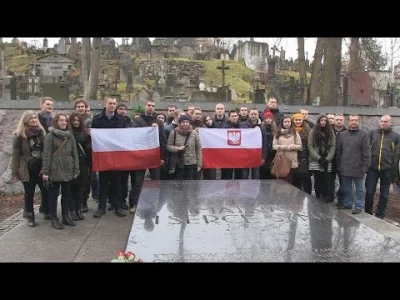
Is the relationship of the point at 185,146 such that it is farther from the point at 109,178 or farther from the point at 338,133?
the point at 338,133

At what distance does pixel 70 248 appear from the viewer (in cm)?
555

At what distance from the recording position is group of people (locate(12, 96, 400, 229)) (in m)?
6.32

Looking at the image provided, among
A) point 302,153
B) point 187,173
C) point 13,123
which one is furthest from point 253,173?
point 13,123

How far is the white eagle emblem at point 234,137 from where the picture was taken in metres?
8.28

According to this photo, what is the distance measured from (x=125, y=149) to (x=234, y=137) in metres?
2.15

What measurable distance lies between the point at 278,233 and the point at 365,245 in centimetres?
83

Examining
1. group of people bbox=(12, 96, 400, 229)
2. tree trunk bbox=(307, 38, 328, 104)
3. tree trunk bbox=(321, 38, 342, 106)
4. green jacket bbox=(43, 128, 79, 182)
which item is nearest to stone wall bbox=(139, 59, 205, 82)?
tree trunk bbox=(307, 38, 328, 104)

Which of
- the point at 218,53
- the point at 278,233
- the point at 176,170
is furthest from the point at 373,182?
the point at 218,53

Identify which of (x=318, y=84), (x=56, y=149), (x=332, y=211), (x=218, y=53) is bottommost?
(x=332, y=211)

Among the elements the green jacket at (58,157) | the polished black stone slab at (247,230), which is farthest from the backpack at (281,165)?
the green jacket at (58,157)

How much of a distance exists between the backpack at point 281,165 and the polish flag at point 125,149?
2.14m

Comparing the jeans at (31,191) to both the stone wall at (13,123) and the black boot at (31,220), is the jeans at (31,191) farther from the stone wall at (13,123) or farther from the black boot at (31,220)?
the stone wall at (13,123)

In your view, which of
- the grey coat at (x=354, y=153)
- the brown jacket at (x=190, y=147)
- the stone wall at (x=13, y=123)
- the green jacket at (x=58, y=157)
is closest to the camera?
the green jacket at (x=58, y=157)

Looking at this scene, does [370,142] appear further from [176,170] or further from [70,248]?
[70,248]
